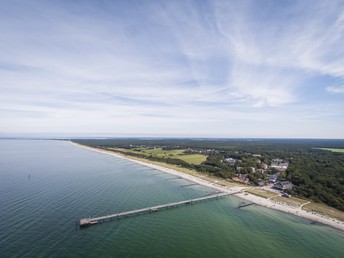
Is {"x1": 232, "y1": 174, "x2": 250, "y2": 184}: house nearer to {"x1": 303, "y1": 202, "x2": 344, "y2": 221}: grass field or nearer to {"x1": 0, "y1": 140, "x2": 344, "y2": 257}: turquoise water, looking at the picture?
{"x1": 0, "y1": 140, "x2": 344, "y2": 257}: turquoise water

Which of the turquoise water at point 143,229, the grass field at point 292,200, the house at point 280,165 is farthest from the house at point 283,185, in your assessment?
the house at point 280,165

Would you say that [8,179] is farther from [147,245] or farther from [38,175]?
[147,245]

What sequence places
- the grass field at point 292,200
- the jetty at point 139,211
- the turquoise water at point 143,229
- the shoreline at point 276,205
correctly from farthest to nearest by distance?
1. the grass field at point 292,200
2. the shoreline at point 276,205
3. the jetty at point 139,211
4. the turquoise water at point 143,229

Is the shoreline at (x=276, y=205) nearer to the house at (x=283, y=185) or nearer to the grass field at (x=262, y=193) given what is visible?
the grass field at (x=262, y=193)

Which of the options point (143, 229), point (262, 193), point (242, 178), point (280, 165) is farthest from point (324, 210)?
point (280, 165)

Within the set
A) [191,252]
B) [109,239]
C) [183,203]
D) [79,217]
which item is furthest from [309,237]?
[79,217]

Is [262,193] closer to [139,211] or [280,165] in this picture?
[139,211]

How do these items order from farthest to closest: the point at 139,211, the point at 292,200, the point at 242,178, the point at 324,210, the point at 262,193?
the point at 242,178
the point at 262,193
the point at 292,200
the point at 324,210
the point at 139,211

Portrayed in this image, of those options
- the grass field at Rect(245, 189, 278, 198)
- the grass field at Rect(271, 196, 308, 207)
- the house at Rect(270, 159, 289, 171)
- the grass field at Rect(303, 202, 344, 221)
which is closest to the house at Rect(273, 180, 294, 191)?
the grass field at Rect(245, 189, 278, 198)
